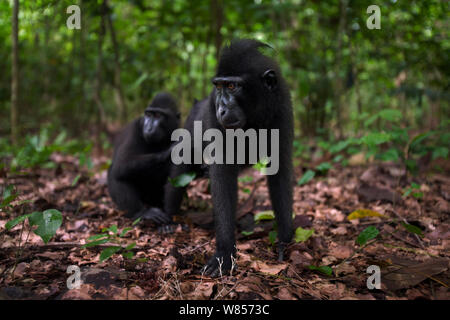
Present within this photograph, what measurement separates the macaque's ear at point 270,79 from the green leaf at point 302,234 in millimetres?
1712

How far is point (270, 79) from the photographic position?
3789 millimetres

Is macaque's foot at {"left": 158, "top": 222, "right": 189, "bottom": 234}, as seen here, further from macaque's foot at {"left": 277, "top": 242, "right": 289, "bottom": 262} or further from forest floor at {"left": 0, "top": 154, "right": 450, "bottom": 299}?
macaque's foot at {"left": 277, "top": 242, "right": 289, "bottom": 262}

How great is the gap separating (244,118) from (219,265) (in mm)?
1555

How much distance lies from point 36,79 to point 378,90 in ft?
42.7

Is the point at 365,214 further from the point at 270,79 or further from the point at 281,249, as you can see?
the point at 270,79

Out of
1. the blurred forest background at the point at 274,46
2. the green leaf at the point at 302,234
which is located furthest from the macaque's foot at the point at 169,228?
the blurred forest background at the point at 274,46

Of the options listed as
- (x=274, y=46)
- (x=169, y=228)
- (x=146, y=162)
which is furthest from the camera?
(x=274, y=46)

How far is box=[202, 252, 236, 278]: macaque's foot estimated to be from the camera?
10.6 feet

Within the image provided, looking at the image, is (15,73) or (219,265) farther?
(15,73)

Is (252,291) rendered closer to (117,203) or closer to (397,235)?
(397,235)

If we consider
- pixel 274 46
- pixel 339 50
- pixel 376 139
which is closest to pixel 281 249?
pixel 376 139

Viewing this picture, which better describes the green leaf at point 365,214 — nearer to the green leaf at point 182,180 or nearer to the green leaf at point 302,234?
the green leaf at point 302,234

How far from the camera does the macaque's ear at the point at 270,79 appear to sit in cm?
Result: 372
